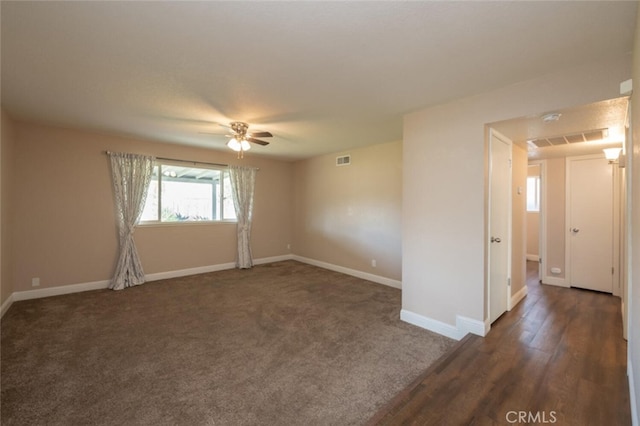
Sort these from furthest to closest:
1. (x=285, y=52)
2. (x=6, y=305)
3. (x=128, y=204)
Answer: (x=128, y=204), (x=6, y=305), (x=285, y=52)

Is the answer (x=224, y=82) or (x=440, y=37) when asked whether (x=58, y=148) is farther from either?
(x=440, y=37)

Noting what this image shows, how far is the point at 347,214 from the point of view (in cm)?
552

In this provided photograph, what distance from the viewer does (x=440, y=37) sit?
176cm

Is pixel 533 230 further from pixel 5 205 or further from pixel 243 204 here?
pixel 5 205

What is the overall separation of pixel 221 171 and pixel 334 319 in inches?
159

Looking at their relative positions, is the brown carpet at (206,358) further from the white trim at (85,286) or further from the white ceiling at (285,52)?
the white ceiling at (285,52)

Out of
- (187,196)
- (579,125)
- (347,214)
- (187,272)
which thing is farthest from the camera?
(347,214)

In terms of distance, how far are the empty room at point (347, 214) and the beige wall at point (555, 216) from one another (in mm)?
32

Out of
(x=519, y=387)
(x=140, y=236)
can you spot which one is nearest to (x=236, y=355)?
(x=519, y=387)

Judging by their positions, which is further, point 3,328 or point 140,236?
point 140,236

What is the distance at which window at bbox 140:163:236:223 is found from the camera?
16.3 feet

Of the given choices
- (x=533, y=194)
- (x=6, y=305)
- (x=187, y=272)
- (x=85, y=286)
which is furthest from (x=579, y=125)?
(x=6, y=305)

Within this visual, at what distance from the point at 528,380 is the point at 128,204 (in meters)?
5.59

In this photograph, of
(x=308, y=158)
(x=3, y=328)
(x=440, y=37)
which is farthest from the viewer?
(x=308, y=158)
